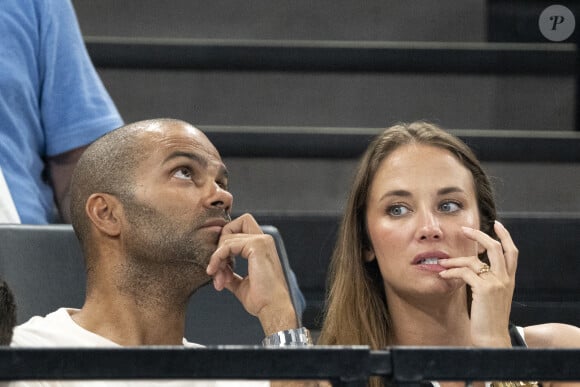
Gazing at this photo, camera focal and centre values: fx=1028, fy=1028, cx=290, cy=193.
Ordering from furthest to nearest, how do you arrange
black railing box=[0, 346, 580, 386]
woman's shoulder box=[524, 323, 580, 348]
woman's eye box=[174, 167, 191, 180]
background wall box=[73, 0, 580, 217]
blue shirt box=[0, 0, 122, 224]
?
background wall box=[73, 0, 580, 217]
blue shirt box=[0, 0, 122, 224]
woman's shoulder box=[524, 323, 580, 348]
woman's eye box=[174, 167, 191, 180]
black railing box=[0, 346, 580, 386]

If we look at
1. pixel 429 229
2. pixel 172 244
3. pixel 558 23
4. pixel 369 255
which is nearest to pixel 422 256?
pixel 429 229

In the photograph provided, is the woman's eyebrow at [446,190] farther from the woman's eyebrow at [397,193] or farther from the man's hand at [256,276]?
the man's hand at [256,276]

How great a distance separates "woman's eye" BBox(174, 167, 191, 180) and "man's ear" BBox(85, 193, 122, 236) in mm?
74

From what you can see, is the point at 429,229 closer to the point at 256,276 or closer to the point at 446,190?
the point at 446,190

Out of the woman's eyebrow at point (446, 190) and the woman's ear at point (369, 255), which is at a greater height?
the woman's eyebrow at point (446, 190)

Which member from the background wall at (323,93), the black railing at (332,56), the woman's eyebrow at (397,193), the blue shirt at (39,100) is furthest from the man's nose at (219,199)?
the black railing at (332,56)

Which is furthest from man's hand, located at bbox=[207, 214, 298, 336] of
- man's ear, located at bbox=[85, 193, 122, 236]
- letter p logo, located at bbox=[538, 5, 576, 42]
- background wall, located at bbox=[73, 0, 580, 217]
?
letter p logo, located at bbox=[538, 5, 576, 42]

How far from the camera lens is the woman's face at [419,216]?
3.90ft

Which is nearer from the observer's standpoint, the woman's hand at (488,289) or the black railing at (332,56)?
the woman's hand at (488,289)

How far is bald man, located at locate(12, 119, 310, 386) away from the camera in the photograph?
112cm

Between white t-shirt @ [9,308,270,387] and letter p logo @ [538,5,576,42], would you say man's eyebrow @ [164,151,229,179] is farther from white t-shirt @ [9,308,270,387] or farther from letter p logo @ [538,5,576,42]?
letter p logo @ [538,5,576,42]

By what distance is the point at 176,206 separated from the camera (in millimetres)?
1131

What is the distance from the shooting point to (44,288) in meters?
1.25

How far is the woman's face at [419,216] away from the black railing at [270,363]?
0.59 meters
